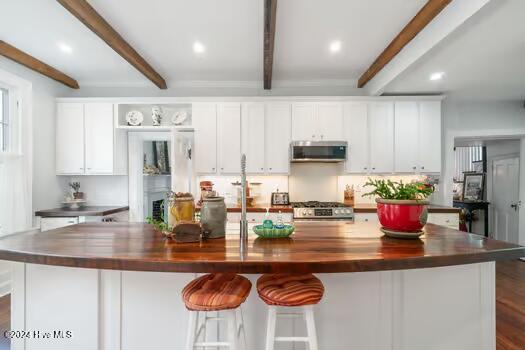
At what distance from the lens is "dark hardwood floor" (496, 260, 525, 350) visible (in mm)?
2348

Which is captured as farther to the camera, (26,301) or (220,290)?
(26,301)

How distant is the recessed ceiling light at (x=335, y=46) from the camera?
2.97m

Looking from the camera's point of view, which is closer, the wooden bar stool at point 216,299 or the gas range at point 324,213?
the wooden bar stool at point 216,299

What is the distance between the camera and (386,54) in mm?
3109

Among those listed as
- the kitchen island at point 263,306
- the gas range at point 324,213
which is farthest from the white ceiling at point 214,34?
the kitchen island at point 263,306

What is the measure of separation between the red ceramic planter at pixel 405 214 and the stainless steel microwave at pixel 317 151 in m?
2.22

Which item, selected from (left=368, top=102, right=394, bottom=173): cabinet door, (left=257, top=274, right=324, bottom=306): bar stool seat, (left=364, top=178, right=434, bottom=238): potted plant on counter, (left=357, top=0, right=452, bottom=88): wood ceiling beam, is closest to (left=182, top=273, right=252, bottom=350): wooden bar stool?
(left=257, top=274, right=324, bottom=306): bar stool seat

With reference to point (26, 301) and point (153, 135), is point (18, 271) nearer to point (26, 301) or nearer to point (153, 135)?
point (26, 301)

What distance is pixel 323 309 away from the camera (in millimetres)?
A: 1586

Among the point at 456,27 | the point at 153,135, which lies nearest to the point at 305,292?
the point at 456,27

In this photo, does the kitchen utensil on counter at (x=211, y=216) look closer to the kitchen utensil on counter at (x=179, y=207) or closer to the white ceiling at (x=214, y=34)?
the kitchen utensil on counter at (x=179, y=207)

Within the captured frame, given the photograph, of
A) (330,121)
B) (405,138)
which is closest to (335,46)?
(330,121)

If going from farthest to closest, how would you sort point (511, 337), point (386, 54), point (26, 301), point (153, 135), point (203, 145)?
point (153, 135) → point (203, 145) → point (386, 54) → point (511, 337) → point (26, 301)

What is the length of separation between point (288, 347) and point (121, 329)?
38.4 inches
